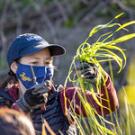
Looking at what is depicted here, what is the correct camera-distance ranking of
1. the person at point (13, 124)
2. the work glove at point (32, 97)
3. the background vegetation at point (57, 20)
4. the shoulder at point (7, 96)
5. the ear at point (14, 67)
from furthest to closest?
the background vegetation at point (57, 20)
the ear at point (14, 67)
the shoulder at point (7, 96)
the work glove at point (32, 97)
the person at point (13, 124)

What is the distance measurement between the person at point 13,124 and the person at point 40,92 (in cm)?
146

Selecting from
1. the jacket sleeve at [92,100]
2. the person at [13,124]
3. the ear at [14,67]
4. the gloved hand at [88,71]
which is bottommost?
the jacket sleeve at [92,100]

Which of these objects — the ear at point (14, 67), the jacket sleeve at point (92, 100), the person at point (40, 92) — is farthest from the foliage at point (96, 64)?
the ear at point (14, 67)

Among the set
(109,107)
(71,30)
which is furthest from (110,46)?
(71,30)

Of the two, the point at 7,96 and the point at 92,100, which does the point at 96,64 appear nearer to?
the point at 92,100

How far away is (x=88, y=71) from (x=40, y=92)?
27 cm

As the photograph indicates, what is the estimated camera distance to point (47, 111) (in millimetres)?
4355

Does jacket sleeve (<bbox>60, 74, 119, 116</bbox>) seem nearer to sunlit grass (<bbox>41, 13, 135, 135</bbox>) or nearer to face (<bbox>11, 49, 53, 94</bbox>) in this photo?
sunlit grass (<bbox>41, 13, 135, 135</bbox>)

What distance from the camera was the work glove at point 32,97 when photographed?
4.14m

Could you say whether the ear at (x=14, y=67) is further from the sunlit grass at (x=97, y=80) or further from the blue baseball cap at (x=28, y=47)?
the sunlit grass at (x=97, y=80)

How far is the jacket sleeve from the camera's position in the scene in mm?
4152

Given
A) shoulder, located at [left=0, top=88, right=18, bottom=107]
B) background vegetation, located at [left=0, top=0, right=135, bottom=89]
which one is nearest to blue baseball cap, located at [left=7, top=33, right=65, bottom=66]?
shoulder, located at [left=0, top=88, right=18, bottom=107]

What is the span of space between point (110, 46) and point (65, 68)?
14.8 ft

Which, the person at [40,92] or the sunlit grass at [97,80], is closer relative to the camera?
the sunlit grass at [97,80]
